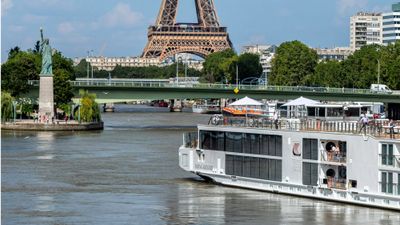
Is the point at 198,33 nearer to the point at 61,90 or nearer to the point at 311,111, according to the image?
the point at 61,90

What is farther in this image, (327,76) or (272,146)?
(327,76)

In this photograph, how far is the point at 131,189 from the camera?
37.9 meters

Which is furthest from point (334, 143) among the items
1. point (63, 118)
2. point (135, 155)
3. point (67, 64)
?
point (67, 64)

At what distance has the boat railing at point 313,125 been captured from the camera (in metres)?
33.1

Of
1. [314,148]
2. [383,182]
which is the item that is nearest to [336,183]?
[314,148]

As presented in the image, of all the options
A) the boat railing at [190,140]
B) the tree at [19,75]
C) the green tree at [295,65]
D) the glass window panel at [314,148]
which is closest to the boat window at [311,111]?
the glass window panel at [314,148]

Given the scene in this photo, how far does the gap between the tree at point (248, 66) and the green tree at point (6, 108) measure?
8077 centimetres

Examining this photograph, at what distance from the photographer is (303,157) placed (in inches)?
1367

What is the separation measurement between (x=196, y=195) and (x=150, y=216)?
4.28m

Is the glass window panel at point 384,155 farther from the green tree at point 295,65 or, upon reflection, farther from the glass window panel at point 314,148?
the green tree at point 295,65

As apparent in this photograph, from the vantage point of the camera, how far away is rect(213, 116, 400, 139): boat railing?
3306 centimetres

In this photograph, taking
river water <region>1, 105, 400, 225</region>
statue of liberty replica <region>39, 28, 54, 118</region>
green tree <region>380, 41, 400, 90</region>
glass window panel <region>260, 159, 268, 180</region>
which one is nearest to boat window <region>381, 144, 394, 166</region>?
river water <region>1, 105, 400, 225</region>

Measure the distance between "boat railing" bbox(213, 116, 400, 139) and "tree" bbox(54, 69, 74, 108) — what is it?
155 ft

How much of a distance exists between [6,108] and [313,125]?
156 ft
